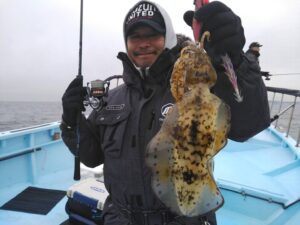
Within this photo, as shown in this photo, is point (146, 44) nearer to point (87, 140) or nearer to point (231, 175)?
point (87, 140)

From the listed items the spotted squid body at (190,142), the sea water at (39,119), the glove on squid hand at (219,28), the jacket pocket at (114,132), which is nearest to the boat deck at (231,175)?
the sea water at (39,119)

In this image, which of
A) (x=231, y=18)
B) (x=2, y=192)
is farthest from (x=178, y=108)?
(x=2, y=192)

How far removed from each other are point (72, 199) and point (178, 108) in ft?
11.1

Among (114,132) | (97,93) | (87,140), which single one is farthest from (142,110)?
(87,140)

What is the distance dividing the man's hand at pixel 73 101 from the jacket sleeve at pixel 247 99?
1377 millimetres

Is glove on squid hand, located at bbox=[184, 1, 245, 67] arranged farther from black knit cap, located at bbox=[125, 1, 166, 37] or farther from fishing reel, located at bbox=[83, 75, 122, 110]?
fishing reel, located at bbox=[83, 75, 122, 110]

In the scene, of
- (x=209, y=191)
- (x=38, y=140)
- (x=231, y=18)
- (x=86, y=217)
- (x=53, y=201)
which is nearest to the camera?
(x=209, y=191)

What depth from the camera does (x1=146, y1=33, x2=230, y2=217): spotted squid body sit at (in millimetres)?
1710

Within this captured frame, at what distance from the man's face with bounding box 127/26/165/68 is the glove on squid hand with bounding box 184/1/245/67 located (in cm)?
64

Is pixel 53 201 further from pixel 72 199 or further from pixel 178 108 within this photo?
pixel 178 108

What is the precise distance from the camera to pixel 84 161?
3.05 metres

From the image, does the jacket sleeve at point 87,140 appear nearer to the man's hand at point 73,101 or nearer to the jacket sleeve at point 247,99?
the man's hand at point 73,101

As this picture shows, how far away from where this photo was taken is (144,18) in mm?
2588

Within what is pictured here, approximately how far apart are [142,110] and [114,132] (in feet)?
1.10
